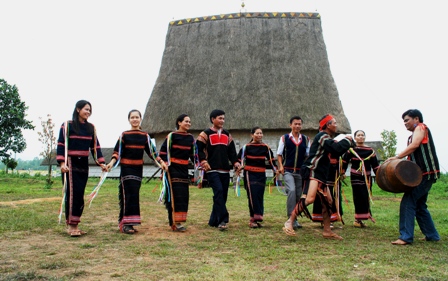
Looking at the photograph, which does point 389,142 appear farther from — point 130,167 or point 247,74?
point 130,167

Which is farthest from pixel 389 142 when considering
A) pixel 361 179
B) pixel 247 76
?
pixel 361 179

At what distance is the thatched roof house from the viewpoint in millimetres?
19344

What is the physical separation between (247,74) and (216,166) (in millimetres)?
13828

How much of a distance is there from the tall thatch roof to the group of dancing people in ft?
38.5

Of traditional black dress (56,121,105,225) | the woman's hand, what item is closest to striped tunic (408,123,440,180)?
traditional black dress (56,121,105,225)

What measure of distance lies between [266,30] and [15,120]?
632 inches

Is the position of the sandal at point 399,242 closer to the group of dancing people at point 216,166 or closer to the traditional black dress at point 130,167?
the group of dancing people at point 216,166

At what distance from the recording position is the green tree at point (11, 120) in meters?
26.8

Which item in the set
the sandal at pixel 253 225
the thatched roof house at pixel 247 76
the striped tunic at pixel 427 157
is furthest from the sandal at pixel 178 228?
the thatched roof house at pixel 247 76

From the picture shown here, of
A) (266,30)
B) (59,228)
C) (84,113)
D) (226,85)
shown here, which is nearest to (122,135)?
(84,113)

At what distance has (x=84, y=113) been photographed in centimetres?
611

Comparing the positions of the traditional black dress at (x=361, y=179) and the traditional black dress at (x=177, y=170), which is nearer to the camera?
the traditional black dress at (x=177, y=170)

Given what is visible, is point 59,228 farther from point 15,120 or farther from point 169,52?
point 15,120

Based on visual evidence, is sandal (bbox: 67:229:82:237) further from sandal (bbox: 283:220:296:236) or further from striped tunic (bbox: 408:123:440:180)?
striped tunic (bbox: 408:123:440:180)
